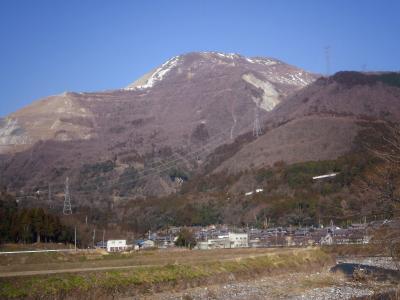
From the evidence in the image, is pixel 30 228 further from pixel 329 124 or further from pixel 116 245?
pixel 329 124

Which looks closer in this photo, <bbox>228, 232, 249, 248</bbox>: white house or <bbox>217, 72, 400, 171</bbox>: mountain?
<bbox>228, 232, 249, 248</bbox>: white house

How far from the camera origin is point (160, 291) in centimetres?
2858

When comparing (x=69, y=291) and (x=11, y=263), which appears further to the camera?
(x=11, y=263)

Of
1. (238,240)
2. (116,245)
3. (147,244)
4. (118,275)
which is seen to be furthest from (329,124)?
(118,275)

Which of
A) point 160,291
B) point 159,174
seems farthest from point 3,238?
point 159,174

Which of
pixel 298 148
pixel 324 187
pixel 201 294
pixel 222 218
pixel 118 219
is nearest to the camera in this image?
pixel 201 294

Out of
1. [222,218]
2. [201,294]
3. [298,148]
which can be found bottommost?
[201,294]

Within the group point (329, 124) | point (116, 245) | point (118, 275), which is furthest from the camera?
point (329, 124)

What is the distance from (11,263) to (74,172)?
153748mm

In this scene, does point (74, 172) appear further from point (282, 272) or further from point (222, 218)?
point (282, 272)

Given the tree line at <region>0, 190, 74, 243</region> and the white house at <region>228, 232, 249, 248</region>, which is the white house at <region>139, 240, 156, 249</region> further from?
the tree line at <region>0, 190, 74, 243</region>

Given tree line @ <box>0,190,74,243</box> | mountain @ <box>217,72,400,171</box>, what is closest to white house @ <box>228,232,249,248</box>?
tree line @ <box>0,190,74,243</box>

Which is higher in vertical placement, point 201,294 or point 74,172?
point 74,172

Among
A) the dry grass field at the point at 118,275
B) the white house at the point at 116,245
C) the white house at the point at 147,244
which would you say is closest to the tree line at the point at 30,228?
the white house at the point at 116,245
